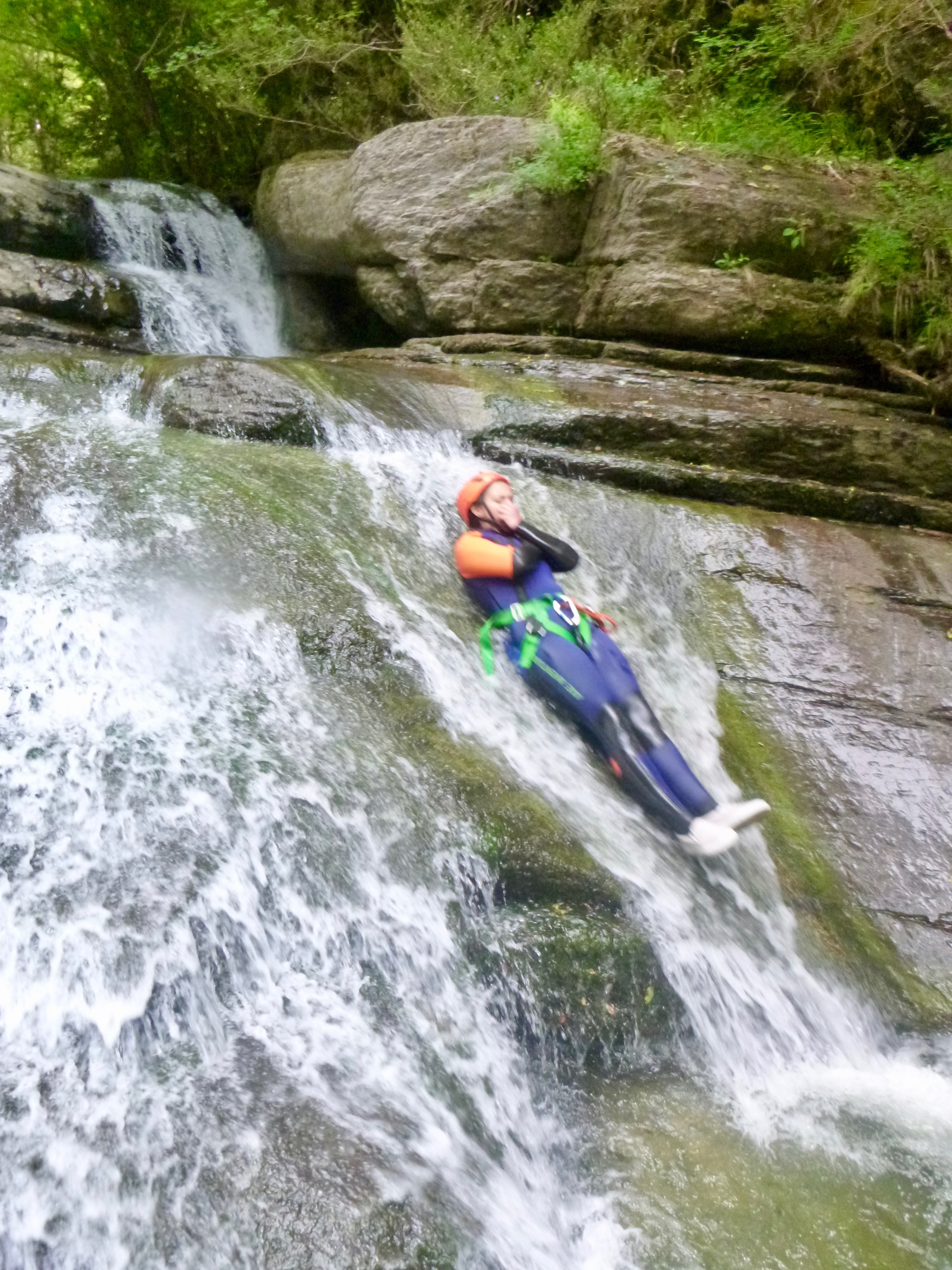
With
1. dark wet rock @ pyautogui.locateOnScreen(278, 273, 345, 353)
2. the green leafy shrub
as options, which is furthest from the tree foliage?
dark wet rock @ pyautogui.locateOnScreen(278, 273, 345, 353)

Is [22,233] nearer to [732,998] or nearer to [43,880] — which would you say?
[43,880]

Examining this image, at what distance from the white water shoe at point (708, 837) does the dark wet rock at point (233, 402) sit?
3296mm

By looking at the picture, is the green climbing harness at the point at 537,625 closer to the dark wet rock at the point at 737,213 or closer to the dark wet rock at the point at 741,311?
the dark wet rock at the point at 741,311

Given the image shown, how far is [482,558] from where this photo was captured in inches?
165

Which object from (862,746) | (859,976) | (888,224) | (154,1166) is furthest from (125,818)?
(888,224)

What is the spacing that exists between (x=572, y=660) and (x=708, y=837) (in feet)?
3.07

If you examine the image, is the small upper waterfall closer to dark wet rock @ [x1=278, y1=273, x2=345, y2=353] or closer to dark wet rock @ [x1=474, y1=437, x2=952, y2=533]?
dark wet rock @ [x1=278, y1=273, x2=345, y2=353]

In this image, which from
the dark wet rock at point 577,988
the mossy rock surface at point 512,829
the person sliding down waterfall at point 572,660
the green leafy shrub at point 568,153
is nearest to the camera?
the dark wet rock at point 577,988

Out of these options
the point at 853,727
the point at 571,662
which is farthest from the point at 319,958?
the point at 853,727

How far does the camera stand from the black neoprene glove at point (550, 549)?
4.28 meters

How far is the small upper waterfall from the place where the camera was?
26.7 ft

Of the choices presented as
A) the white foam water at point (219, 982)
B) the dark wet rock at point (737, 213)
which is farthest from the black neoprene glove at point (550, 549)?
the dark wet rock at point (737, 213)

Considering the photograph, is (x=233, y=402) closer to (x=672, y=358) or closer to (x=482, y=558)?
(x=482, y=558)

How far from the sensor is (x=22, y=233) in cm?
829
